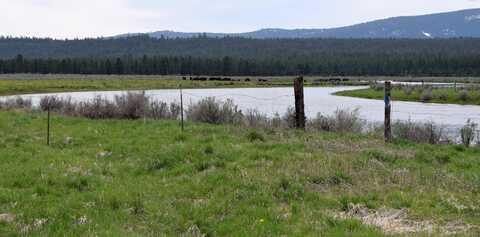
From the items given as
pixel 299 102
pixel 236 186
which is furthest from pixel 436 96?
pixel 236 186

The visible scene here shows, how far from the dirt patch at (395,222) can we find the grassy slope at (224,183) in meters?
0.22

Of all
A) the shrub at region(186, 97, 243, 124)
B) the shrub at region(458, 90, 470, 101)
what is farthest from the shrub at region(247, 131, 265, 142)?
the shrub at region(458, 90, 470, 101)

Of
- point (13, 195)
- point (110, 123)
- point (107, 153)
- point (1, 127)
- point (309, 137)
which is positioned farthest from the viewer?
point (110, 123)

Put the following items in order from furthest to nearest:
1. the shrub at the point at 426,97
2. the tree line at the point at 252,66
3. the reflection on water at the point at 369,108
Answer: the tree line at the point at 252,66 < the shrub at the point at 426,97 < the reflection on water at the point at 369,108

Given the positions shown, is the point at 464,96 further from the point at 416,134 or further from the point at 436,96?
the point at 416,134

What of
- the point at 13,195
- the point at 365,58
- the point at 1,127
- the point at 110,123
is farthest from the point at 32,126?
the point at 365,58

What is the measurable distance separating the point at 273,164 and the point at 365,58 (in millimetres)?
159187

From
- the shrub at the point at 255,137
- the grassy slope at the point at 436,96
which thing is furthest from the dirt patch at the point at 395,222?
the grassy slope at the point at 436,96

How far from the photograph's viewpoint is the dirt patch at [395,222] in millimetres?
7410

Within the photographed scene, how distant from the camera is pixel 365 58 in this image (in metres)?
166

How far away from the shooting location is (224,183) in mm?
9820

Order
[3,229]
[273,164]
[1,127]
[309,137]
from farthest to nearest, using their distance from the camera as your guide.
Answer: [1,127]
[309,137]
[273,164]
[3,229]

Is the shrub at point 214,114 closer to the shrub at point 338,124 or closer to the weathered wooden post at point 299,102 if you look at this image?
the shrub at point 338,124

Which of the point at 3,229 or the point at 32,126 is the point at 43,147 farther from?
the point at 3,229
